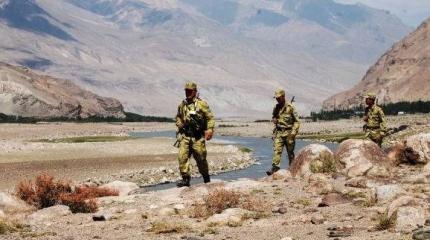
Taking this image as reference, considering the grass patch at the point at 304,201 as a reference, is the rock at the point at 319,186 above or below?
above

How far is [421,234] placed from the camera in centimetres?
1198

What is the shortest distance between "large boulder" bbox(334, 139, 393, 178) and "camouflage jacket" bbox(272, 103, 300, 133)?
1894 mm

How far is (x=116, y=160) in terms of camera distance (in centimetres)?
5884

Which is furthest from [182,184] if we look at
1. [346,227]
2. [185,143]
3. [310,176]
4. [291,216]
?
[346,227]

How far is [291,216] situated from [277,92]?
8.53m

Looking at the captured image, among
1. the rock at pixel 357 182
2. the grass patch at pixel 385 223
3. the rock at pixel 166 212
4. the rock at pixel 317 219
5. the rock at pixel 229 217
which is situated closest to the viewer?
the grass patch at pixel 385 223

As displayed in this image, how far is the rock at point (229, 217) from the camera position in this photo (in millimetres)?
16000

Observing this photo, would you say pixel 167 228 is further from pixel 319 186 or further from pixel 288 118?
pixel 288 118

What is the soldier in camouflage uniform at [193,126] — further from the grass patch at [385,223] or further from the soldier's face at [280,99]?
the grass patch at [385,223]

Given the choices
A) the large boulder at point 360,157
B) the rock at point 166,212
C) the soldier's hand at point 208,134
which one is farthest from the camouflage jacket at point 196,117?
the large boulder at point 360,157

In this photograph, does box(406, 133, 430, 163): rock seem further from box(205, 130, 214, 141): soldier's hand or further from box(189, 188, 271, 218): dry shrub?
box(189, 188, 271, 218): dry shrub

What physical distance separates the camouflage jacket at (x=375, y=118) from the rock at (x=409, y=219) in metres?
12.3

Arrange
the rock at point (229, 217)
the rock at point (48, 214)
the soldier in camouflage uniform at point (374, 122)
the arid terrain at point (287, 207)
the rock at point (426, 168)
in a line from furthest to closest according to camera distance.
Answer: the soldier in camouflage uniform at point (374, 122) → the rock at point (426, 168) → the rock at point (48, 214) → the rock at point (229, 217) → the arid terrain at point (287, 207)

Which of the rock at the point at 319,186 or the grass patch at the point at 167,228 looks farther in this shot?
the rock at the point at 319,186
